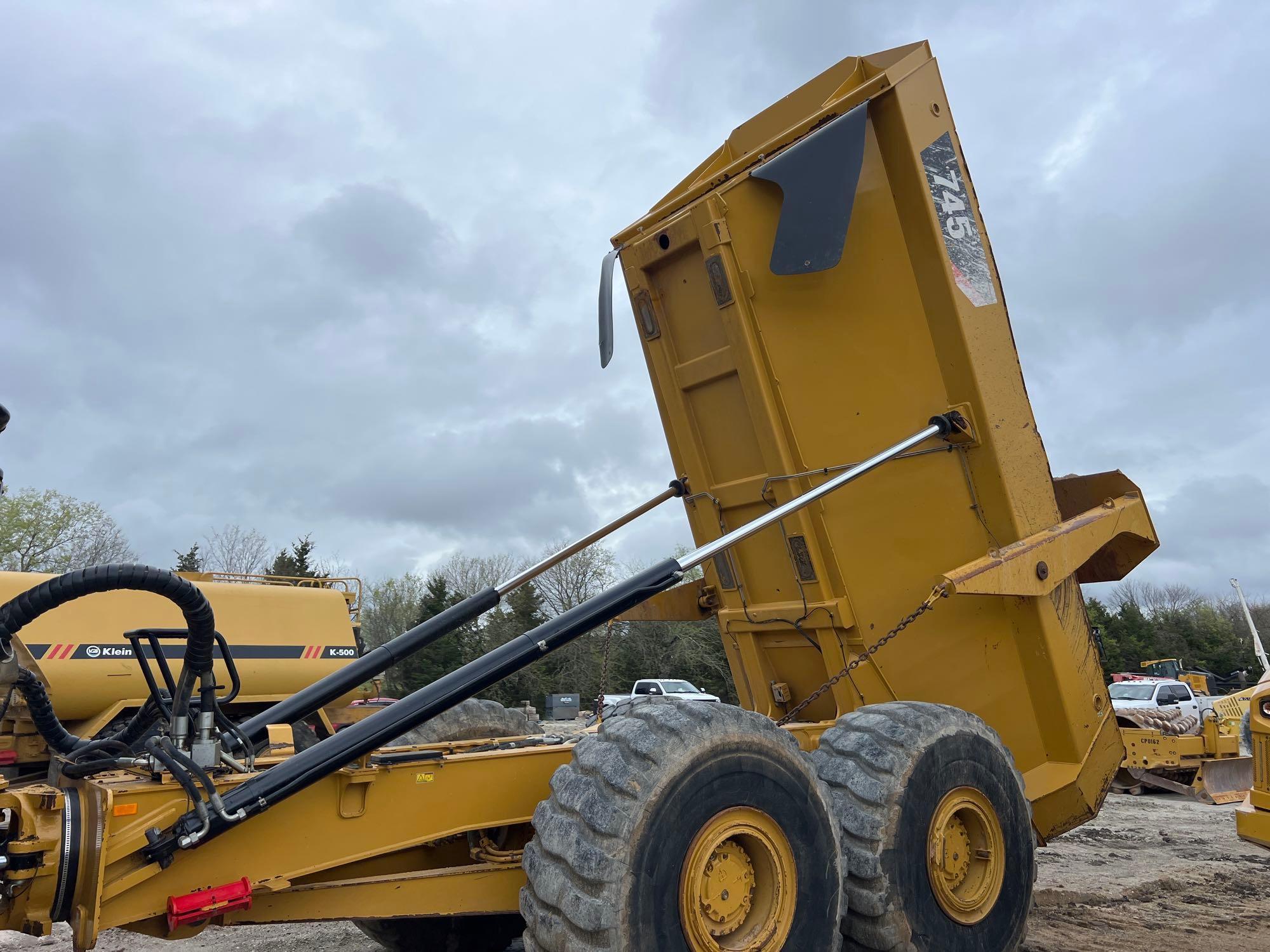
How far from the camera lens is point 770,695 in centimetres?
525

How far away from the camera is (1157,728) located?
37.4 feet

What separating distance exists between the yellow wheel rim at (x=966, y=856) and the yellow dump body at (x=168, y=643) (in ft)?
20.4

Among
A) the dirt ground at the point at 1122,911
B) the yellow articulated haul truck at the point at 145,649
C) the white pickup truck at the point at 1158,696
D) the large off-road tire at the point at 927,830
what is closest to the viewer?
the large off-road tire at the point at 927,830

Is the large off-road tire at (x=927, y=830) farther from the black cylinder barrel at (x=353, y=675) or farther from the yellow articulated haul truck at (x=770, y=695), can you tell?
the black cylinder barrel at (x=353, y=675)

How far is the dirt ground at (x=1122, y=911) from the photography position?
539cm

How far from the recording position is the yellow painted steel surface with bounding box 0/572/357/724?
8422 mm

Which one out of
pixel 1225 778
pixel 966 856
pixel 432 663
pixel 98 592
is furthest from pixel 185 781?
pixel 432 663

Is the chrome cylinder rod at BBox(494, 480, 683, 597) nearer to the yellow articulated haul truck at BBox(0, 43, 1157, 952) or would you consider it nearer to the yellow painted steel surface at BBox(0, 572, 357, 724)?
the yellow articulated haul truck at BBox(0, 43, 1157, 952)

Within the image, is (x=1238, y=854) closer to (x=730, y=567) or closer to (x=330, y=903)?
(x=730, y=567)

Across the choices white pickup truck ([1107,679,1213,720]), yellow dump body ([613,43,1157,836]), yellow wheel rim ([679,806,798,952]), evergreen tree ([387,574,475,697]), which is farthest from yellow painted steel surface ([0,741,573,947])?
evergreen tree ([387,574,475,697])

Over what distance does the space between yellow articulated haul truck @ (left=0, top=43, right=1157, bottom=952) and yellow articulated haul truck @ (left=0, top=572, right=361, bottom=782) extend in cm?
420

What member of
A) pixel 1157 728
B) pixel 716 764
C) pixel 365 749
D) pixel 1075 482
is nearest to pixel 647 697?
pixel 716 764

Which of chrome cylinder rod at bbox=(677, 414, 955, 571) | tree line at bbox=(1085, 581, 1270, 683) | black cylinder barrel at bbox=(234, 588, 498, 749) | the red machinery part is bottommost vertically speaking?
tree line at bbox=(1085, 581, 1270, 683)

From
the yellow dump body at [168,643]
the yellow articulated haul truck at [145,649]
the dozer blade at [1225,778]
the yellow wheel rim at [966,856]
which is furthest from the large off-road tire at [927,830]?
the dozer blade at [1225,778]
